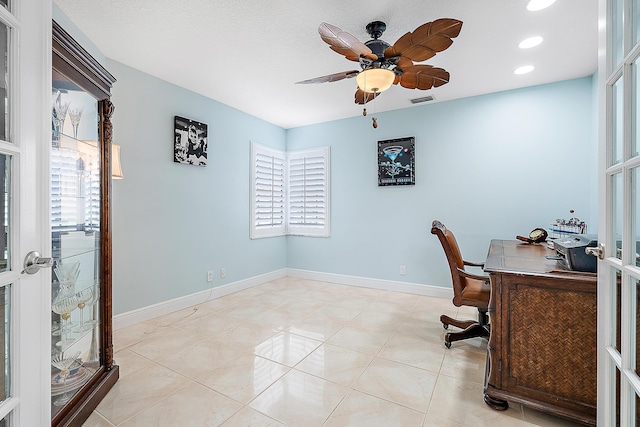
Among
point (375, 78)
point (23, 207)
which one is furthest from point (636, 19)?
point (23, 207)

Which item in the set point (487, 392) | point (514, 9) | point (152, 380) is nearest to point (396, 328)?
point (487, 392)

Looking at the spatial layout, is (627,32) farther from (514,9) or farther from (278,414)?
(278,414)

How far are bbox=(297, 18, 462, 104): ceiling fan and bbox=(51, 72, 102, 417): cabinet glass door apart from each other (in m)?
1.48

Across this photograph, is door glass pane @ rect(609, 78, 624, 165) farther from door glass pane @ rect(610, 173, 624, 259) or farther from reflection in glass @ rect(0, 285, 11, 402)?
reflection in glass @ rect(0, 285, 11, 402)

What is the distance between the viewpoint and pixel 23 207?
96 cm

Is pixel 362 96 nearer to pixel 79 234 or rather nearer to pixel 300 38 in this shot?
pixel 300 38

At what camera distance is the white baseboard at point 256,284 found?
2.88 m

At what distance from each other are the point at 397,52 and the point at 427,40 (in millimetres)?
228

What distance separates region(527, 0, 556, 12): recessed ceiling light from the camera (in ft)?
6.24

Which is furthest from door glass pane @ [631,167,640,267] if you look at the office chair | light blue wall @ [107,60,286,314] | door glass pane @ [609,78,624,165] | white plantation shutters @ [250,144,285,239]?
white plantation shutters @ [250,144,285,239]

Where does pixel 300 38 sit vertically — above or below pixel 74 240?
above

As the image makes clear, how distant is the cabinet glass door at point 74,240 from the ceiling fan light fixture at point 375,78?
5.62 feet

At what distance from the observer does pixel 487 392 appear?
1.66m

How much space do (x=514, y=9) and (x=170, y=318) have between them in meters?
4.03
